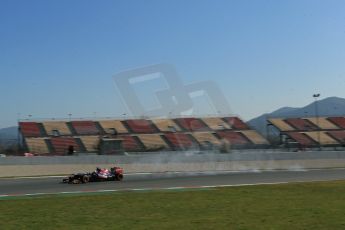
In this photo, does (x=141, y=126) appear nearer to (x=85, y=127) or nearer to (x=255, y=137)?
(x=85, y=127)

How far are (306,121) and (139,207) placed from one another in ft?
196

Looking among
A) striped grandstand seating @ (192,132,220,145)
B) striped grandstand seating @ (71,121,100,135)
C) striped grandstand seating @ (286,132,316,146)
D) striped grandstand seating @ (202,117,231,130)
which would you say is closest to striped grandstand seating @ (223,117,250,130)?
striped grandstand seating @ (202,117,231,130)

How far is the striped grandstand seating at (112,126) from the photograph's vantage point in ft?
201

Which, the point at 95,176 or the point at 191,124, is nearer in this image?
the point at 95,176

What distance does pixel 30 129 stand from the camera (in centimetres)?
5759

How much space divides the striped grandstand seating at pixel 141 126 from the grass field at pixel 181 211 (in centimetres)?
4447

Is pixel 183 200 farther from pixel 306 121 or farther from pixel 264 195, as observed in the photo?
pixel 306 121

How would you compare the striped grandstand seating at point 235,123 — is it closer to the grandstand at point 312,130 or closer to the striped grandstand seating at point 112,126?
the grandstand at point 312,130

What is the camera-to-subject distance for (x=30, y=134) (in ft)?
183

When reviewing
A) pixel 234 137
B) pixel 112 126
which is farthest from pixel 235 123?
pixel 112 126

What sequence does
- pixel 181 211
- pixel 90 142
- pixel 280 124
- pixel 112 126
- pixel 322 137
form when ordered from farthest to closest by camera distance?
pixel 280 124
pixel 322 137
pixel 112 126
pixel 90 142
pixel 181 211

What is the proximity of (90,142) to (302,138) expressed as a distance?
27771mm

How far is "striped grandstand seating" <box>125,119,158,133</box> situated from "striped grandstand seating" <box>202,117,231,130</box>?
8.19 metres

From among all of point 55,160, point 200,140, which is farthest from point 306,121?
point 55,160
